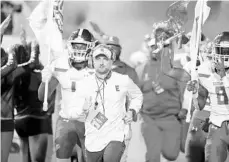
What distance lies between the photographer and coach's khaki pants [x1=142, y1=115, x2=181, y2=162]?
9.06 metres

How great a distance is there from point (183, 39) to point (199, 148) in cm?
124

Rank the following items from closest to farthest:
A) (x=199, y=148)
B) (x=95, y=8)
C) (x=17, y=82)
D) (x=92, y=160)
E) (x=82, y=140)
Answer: (x=92, y=160), (x=82, y=140), (x=199, y=148), (x=17, y=82), (x=95, y=8)

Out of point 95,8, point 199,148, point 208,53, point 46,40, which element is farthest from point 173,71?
point 95,8

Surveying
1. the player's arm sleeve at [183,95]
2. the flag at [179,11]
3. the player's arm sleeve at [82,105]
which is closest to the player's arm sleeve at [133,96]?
the player's arm sleeve at [82,105]

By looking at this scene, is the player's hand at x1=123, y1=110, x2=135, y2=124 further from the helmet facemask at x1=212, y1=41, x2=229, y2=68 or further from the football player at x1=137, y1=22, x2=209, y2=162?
the football player at x1=137, y1=22, x2=209, y2=162

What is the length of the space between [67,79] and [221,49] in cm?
163

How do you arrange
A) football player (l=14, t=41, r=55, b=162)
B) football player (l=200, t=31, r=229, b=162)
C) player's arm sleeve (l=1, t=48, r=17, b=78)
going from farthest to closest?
football player (l=14, t=41, r=55, b=162) → player's arm sleeve (l=1, t=48, r=17, b=78) → football player (l=200, t=31, r=229, b=162)

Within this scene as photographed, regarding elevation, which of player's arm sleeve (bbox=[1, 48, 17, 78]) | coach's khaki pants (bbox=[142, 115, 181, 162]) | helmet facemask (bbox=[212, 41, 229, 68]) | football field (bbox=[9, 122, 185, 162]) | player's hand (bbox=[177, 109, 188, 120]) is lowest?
football field (bbox=[9, 122, 185, 162])

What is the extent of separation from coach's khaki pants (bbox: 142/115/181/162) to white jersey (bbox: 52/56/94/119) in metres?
1.73

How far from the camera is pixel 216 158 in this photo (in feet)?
23.1

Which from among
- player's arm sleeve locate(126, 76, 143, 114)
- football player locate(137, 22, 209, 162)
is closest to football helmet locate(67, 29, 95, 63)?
player's arm sleeve locate(126, 76, 143, 114)

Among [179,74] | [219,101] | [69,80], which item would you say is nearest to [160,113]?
[179,74]

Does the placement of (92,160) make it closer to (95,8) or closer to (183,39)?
(183,39)

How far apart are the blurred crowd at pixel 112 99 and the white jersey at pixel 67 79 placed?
0.4 inches
